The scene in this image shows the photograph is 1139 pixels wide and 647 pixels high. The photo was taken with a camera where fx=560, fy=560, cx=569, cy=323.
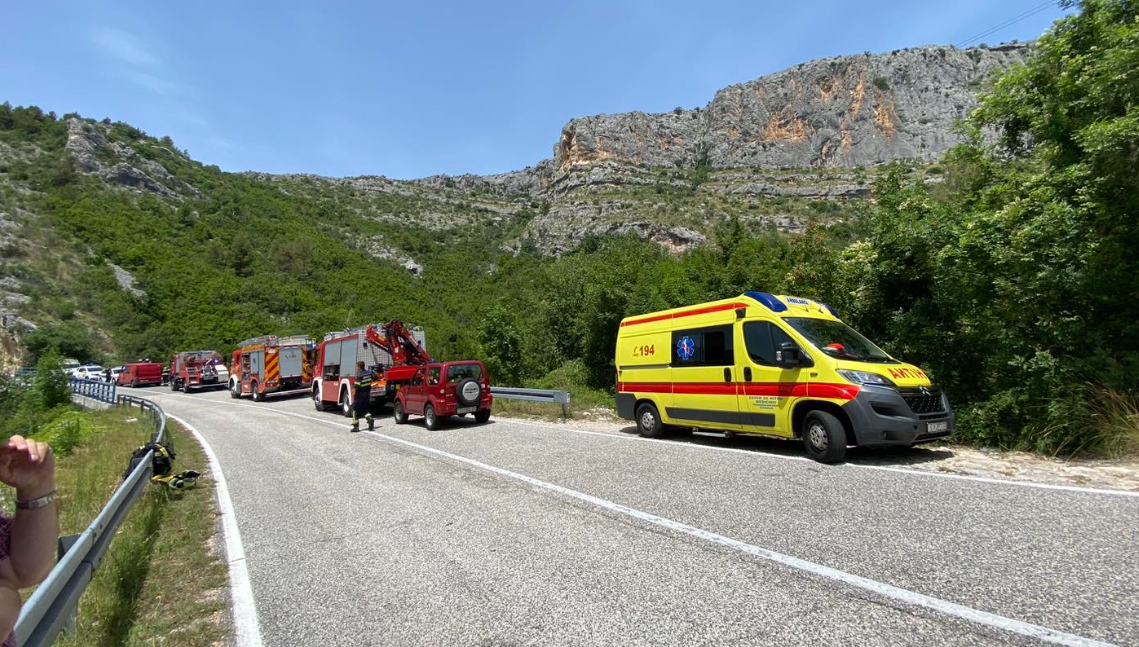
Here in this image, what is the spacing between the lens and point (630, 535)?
5121mm

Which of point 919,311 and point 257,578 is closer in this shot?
point 257,578

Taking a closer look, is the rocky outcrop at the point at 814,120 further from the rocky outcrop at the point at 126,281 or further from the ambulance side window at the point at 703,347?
the ambulance side window at the point at 703,347

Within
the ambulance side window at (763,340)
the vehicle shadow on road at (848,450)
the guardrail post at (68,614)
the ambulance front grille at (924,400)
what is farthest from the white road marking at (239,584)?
the ambulance front grille at (924,400)

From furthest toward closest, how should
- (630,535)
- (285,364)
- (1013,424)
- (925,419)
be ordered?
1. (285,364)
2. (1013,424)
3. (925,419)
4. (630,535)

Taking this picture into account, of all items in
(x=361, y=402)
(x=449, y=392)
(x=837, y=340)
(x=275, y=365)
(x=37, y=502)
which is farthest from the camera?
(x=275, y=365)

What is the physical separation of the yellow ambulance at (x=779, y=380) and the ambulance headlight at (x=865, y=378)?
0.01 m

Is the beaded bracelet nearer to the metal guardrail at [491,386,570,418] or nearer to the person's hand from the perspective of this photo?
the person's hand

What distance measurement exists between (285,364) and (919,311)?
26001mm

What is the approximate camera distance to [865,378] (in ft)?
25.3

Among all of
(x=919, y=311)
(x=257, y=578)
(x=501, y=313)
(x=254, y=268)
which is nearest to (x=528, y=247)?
(x=254, y=268)

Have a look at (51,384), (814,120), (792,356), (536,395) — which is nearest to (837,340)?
(792,356)

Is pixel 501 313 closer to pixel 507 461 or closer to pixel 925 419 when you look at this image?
pixel 507 461

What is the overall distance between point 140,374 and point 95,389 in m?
19.4

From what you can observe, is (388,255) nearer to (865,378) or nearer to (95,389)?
(95,389)
